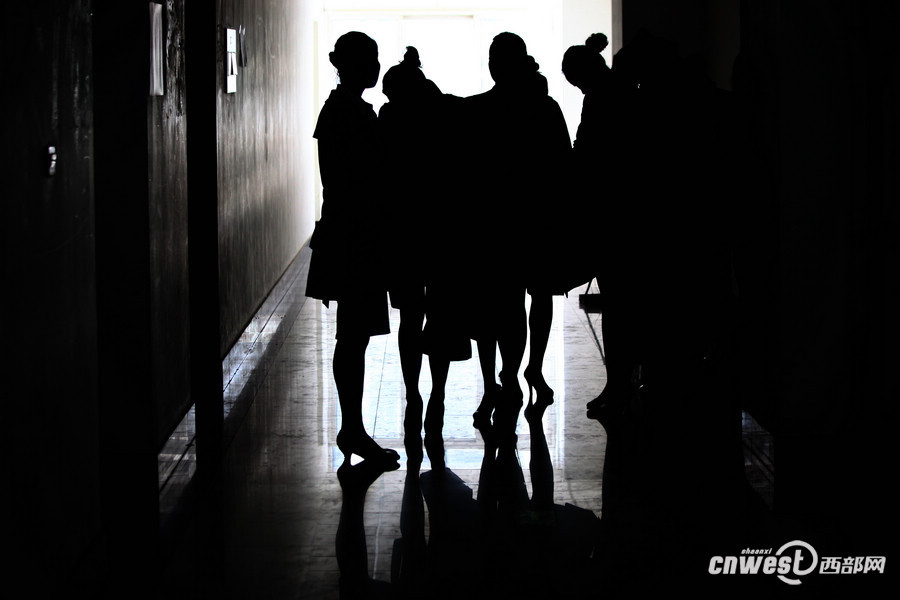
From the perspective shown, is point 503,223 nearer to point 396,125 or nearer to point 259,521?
point 396,125

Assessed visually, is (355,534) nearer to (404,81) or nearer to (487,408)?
(487,408)

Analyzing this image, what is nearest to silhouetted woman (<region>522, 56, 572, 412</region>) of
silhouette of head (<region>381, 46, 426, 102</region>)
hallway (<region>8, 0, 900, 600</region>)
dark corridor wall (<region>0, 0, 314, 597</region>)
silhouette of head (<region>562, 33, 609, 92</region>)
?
hallway (<region>8, 0, 900, 600</region>)

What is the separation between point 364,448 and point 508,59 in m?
1.59

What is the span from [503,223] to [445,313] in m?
0.42

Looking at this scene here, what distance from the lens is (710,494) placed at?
370cm

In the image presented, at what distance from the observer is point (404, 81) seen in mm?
4188

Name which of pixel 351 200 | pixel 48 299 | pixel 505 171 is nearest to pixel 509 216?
pixel 505 171

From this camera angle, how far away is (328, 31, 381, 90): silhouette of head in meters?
3.92

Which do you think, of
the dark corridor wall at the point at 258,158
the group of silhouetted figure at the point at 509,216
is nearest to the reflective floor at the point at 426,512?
the group of silhouetted figure at the point at 509,216

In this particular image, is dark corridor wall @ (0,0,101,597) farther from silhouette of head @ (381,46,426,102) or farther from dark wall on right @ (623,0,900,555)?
dark wall on right @ (623,0,900,555)

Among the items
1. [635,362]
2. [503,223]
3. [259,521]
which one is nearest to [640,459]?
[635,362]

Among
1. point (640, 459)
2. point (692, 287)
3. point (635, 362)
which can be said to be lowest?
point (640, 459)

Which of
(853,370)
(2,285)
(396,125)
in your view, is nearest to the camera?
(2,285)

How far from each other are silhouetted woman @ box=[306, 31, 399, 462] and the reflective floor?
23.5 inches
